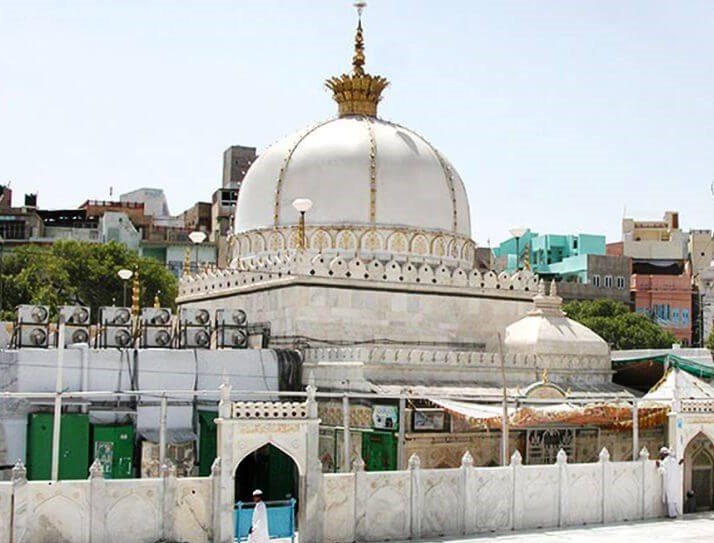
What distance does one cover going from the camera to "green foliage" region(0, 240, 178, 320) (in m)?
42.1

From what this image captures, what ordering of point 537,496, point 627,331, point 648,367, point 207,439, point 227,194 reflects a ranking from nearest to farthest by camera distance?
1. point 537,496
2. point 207,439
3. point 648,367
4. point 627,331
5. point 227,194

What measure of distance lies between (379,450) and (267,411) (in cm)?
499

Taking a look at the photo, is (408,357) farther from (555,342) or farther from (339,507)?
(339,507)

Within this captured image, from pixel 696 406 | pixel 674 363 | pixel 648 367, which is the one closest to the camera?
pixel 696 406

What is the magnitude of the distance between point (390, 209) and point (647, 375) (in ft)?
24.2

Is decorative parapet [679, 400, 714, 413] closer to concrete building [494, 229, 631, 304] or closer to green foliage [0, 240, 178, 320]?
green foliage [0, 240, 178, 320]

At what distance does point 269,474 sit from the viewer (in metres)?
20.3

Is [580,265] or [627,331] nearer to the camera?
[627,331]

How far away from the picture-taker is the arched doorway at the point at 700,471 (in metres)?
19.7

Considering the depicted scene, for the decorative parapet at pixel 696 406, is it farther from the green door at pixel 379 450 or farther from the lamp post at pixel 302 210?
the lamp post at pixel 302 210

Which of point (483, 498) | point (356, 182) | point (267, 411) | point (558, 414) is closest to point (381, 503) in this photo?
point (483, 498)

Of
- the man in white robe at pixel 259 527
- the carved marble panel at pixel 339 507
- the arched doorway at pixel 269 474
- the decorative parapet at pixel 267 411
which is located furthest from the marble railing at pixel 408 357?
the man in white robe at pixel 259 527

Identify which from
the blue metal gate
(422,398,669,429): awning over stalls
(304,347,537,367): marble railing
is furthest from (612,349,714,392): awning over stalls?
the blue metal gate

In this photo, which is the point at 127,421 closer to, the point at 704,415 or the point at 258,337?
the point at 258,337
